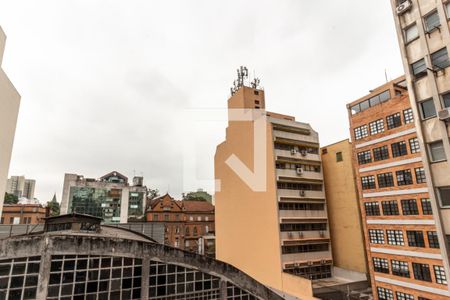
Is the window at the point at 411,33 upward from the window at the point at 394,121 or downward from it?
upward

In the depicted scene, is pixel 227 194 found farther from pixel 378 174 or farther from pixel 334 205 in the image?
pixel 378 174

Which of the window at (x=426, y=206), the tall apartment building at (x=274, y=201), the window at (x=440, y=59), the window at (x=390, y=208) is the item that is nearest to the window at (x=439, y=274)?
the window at (x=426, y=206)

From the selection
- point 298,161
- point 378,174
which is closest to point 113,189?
point 298,161

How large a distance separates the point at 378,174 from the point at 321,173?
A: 10.8 metres

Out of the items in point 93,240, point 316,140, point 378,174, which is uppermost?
point 316,140

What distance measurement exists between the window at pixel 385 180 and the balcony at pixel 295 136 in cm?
1175

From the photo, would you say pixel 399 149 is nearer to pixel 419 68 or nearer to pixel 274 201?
pixel 419 68

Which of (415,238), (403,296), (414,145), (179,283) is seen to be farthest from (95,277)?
(414,145)

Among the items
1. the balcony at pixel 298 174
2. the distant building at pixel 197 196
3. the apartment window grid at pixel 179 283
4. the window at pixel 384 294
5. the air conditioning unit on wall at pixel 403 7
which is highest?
the air conditioning unit on wall at pixel 403 7

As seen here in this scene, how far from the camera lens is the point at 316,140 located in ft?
122

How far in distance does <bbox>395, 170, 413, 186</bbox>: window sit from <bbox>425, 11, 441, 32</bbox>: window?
12848 millimetres

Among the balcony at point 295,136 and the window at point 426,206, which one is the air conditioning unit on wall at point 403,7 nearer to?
the window at point 426,206

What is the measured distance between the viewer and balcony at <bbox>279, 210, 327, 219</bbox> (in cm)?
3175

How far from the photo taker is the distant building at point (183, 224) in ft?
178
